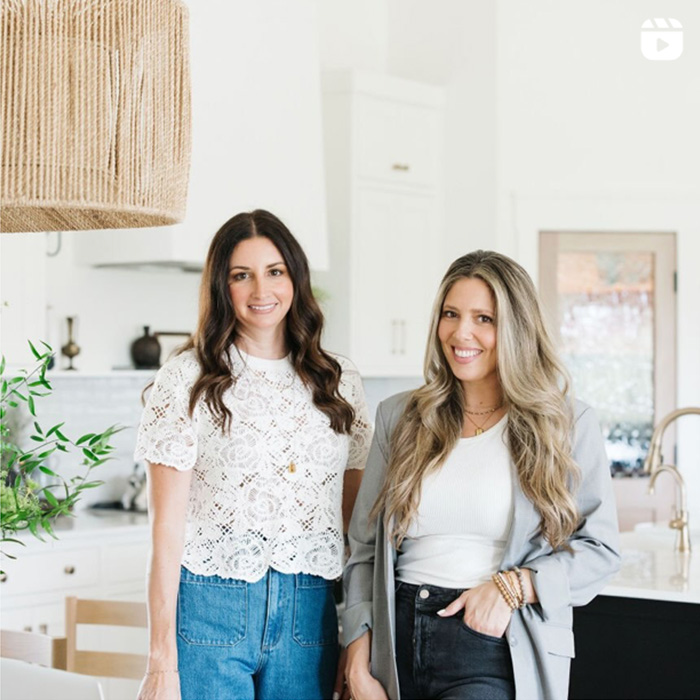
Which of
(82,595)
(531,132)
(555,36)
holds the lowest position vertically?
(82,595)

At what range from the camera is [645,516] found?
5.45 metres

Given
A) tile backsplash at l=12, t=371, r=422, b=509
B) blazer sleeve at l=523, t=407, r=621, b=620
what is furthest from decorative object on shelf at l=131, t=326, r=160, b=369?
blazer sleeve at l=523, t=407, r=621, b=620

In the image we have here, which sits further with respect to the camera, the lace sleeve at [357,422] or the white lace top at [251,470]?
the lace sleeve at [357,422]

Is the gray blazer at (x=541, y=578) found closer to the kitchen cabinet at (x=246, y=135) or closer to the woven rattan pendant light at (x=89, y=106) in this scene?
the woven rattan pendant light at (x=89, y=106)

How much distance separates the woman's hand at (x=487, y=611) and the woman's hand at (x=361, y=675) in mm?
243

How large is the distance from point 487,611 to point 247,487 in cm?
54

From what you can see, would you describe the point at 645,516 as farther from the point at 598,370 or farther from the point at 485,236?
the point at 485,236

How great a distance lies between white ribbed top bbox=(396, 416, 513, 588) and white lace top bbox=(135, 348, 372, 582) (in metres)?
0.23

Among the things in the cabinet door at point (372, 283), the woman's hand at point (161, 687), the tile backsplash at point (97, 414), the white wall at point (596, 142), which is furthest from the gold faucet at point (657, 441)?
the white wall at point (596, 142)

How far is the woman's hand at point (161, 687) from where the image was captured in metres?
2.29

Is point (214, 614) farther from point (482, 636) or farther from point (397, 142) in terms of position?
point (397, 142)

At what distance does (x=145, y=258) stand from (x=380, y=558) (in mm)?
2535

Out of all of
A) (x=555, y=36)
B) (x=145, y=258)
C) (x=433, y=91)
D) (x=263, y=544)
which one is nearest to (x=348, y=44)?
(x=433, y=91)

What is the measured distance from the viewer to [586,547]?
2.28 metres
